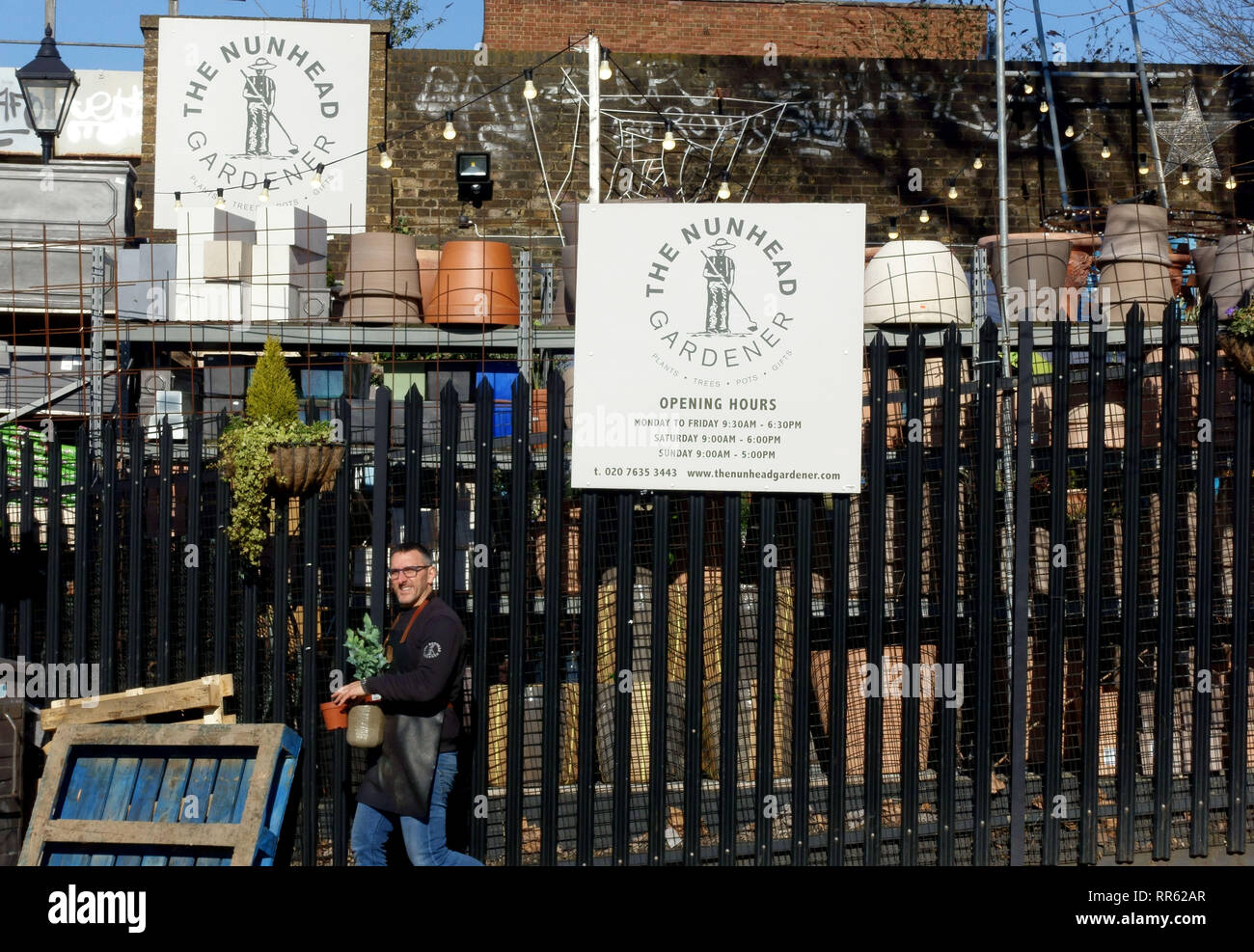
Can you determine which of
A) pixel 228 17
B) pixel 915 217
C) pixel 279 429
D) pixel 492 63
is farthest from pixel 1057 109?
pixel 279 429

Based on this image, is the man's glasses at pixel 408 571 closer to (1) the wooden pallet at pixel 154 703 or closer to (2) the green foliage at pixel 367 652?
(2) the green foliage at pixel 367 652

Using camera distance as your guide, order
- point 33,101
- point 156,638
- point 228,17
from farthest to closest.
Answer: point 228,17
point 33,101
point 156,638

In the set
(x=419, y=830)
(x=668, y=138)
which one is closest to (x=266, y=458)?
(x=419, y=830)

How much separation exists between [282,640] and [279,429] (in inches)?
44.4

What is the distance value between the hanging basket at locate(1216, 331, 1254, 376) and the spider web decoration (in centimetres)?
1000

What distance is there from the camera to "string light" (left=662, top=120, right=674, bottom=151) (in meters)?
15.1

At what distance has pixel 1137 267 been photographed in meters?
9.62

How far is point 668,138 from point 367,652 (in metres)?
10.0

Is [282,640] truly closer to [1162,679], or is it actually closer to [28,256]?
[1162,679]

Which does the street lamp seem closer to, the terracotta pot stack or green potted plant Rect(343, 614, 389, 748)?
green potted plant Rect(343, 614, 389, 748)

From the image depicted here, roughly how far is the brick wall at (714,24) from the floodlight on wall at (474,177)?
8661 millimetres

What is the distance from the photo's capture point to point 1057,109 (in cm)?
1689

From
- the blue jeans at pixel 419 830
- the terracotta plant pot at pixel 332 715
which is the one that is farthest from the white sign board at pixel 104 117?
the blue jeans at pixel 419 830

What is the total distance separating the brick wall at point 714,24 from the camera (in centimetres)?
2422
